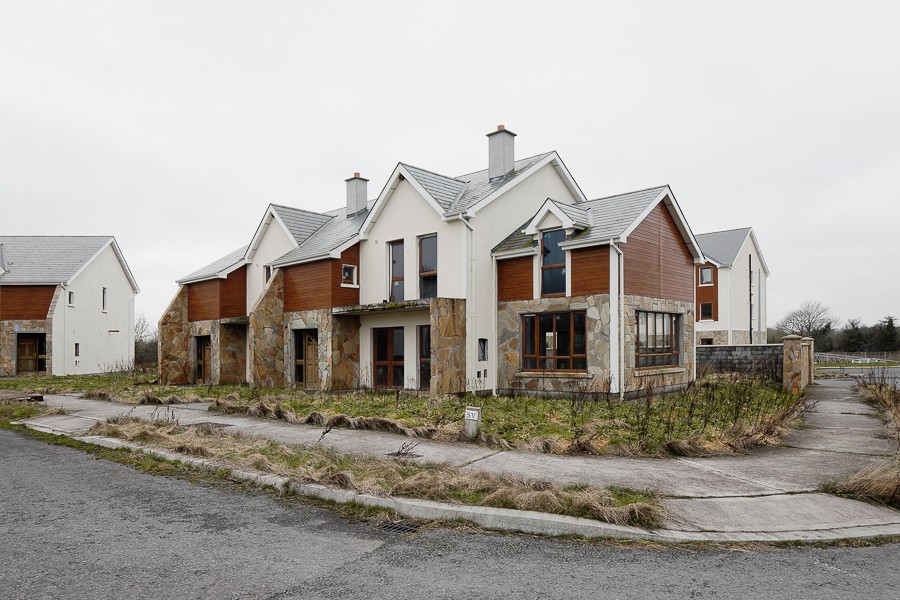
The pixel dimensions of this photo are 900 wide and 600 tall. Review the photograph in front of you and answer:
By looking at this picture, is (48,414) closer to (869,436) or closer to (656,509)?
(656,509)

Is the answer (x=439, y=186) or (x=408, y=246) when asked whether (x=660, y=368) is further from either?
(x=439, y=186)

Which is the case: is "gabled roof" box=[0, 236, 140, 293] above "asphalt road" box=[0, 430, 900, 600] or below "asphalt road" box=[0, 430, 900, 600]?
above

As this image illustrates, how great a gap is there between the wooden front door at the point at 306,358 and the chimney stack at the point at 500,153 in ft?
29.1

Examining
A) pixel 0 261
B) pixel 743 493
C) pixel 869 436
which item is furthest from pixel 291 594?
pixel 0 261

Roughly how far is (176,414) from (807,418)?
15.2 m

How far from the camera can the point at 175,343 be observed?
93.7ft

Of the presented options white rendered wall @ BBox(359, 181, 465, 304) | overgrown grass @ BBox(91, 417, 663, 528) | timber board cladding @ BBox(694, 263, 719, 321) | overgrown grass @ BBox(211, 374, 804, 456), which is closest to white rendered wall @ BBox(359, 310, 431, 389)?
white rendered wall @ BBox(359, 181, 465, 304)

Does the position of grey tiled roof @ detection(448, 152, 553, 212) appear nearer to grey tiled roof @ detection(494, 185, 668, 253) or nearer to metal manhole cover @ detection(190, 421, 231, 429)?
grey tiled roof @ detection(494, 185, 668, 253)

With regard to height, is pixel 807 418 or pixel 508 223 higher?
pixel 508 223

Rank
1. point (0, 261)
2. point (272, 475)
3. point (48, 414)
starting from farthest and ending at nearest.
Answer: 1. point (0, 261)
2. point (48, 414)
3. point (272, 475)

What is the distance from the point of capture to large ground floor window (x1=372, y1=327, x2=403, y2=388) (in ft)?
69.5

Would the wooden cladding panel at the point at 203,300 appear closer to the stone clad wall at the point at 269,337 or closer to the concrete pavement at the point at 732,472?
the stone clad wall at the point at 269,337

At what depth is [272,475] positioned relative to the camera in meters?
8.22

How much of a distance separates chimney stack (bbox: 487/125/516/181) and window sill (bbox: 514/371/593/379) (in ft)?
23.1
